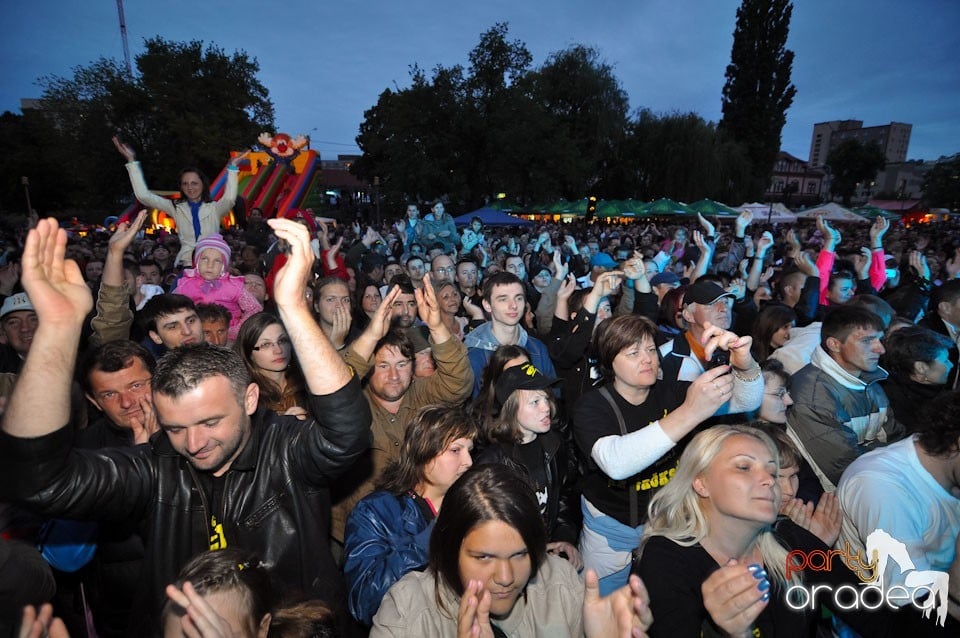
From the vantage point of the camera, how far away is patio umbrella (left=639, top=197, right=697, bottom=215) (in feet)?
96.9

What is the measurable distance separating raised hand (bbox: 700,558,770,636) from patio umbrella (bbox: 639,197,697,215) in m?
30.8

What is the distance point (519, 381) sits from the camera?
3.04 m

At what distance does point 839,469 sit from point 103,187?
39.8 metres

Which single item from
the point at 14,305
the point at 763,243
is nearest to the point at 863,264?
the point at 763,243

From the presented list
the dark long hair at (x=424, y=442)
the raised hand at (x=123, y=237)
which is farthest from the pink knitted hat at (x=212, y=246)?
the dark long hair at (x=424, y=442)

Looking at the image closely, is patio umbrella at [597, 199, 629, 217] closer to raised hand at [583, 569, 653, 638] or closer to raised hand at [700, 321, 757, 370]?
raised hand at [700, 321, 757, 370]

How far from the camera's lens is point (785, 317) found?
15.9ft

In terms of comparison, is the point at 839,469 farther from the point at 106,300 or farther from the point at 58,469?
the point at 106,300

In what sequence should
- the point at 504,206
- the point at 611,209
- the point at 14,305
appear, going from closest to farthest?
1. the point at 14,305
2. the point at 504,206
3. the point at 611,209

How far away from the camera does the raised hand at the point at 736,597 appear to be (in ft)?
5.08

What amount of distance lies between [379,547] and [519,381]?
4.37 ft

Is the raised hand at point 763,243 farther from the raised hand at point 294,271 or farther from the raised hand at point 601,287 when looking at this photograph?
the raised hand at point 294,271

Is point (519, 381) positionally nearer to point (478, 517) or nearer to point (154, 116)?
point (478, 517)

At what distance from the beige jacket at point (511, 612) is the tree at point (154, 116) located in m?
32.5
